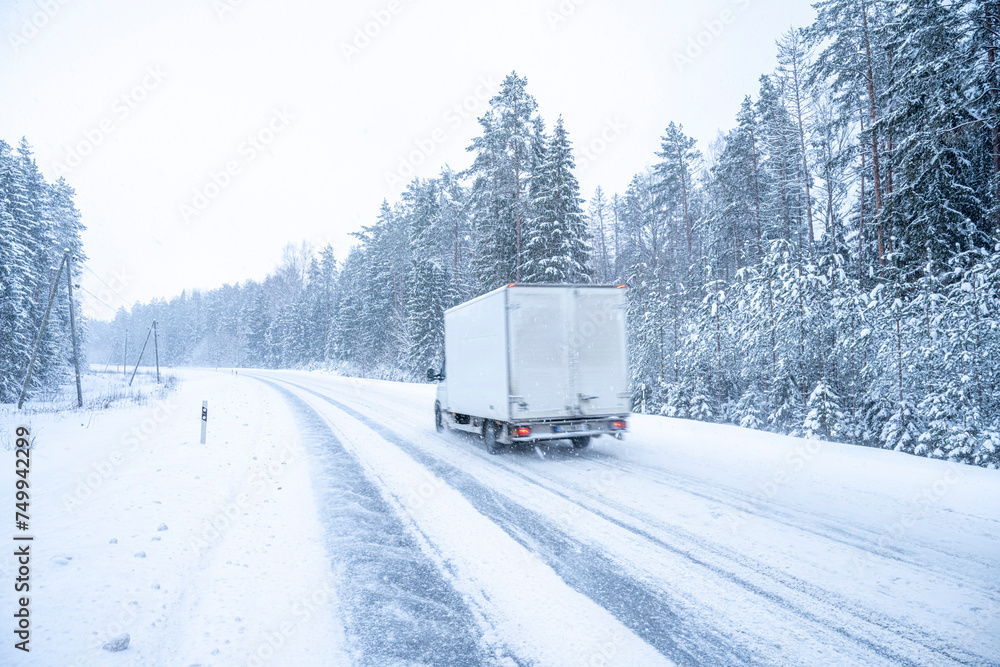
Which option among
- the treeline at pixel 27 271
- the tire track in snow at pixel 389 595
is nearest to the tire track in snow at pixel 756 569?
the tire track in snow at pixel 389 595

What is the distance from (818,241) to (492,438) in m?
12.8

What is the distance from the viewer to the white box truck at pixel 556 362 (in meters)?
9.09

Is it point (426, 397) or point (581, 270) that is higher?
point (581, 270)

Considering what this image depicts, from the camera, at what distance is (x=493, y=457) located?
9.89 meters

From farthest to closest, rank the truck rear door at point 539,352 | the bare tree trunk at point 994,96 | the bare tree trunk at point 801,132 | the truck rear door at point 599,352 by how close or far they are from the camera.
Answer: the bare tree trunk at point 801,132
the bare tree trunk at point 994,96
the truck rear door at point 599,352
the truck rear door at point 539,352

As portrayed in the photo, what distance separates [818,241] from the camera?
1555cm

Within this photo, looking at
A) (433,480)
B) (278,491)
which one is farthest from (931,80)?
(278,491)

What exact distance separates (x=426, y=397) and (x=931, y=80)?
20.4 metres

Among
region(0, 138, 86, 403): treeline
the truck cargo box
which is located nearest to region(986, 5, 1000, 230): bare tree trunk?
the truck cargo box

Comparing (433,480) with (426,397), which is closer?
(433,480)

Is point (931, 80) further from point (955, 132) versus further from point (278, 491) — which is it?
point (278, 491)

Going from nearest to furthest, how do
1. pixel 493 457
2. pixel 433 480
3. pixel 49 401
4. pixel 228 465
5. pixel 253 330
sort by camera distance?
pixel 433 480 → pixel 228 465 → pixel 493 457 → pixel 49 401 → pixel 253 330

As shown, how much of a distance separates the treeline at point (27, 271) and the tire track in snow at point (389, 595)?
2649cm

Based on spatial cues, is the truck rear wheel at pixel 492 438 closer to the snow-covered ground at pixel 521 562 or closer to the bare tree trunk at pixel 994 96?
the snow-covered ground at pixel 521 562
